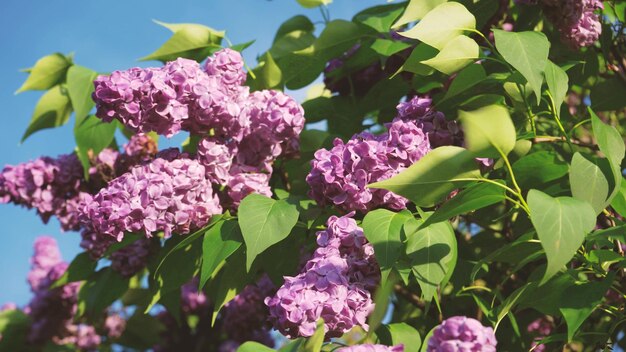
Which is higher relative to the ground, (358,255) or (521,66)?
(521,66)

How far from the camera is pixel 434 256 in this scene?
1.30 meters

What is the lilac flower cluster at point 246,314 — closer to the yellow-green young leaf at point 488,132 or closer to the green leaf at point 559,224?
the yellow-green young leaf at point 488,132

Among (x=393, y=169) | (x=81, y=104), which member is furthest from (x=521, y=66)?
(x=81, y=104)

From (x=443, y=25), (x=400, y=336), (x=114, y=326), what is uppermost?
(x=443, y=25)

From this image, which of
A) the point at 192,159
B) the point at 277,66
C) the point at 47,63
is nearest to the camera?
the point at 192,159

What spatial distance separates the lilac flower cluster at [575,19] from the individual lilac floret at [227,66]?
68 centimetres

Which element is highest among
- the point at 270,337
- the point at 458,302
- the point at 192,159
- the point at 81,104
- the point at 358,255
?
the point at 81,104

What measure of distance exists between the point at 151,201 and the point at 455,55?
2.05 feet

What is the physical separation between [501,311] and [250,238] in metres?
0.44

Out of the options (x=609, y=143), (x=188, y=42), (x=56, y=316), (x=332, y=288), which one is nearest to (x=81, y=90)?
(x=188, y=42)

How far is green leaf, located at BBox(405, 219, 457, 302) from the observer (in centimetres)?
129

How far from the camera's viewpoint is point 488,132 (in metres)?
1.26

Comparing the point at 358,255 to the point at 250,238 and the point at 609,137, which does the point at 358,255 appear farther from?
the point at 609,137

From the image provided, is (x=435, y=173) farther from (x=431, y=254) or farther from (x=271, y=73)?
(x=271, y=73)
